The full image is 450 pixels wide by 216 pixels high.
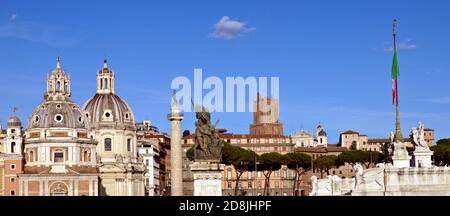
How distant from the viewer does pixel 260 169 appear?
407 feet

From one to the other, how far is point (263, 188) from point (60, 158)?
41.9 metres

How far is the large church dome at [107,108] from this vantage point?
121188 millimetres

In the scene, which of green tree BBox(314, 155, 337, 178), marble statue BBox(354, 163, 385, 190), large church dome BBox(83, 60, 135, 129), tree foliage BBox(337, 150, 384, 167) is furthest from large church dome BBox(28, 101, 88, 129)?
marble statue BBox(354, 163, 385, 190)

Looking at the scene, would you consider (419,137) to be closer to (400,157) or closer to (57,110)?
(400,157)

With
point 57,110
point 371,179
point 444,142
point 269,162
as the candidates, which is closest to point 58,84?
point 57,110

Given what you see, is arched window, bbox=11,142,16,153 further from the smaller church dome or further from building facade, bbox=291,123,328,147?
building facade, bbox=291,123,328,147

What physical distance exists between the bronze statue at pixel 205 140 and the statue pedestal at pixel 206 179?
0.80 metres

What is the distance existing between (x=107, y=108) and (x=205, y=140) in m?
67.0

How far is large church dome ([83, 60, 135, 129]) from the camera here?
121m

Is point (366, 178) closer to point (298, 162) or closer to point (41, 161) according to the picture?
point (41, 161)

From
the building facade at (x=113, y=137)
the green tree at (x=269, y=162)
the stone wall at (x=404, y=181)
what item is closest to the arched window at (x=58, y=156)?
the building facade at (x=113, y=137)
